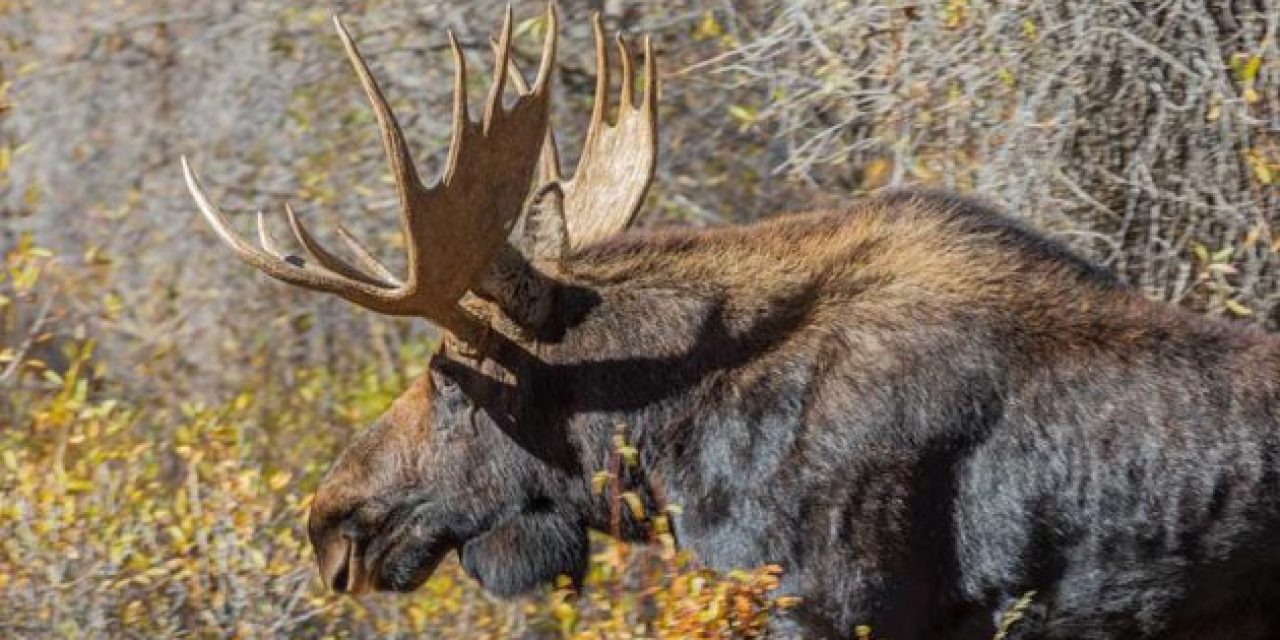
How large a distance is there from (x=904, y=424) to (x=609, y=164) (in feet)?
4.59

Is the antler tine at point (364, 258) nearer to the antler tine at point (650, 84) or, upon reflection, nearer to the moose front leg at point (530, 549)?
A: the moose front leg at point (530, 549)

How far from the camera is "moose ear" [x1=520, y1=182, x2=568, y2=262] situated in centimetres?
621

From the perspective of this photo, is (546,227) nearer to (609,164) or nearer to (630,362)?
(630,362)

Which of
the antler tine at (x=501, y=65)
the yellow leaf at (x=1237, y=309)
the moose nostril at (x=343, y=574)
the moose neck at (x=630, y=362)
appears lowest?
the yellow leaf at (x=1237, y=309)

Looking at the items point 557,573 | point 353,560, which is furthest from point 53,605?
point 557,573

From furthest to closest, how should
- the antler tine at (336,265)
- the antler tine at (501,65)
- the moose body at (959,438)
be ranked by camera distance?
the antler tine at (336,265) → the moose body at (959,438) → the antler tine at (501,65)

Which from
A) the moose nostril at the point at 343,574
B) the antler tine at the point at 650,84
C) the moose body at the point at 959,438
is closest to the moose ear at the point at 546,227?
the moose body at the point at 959,438

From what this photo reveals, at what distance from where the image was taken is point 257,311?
9922 millimetres

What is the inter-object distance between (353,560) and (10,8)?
16.1 ft

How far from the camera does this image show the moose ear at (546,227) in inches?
245

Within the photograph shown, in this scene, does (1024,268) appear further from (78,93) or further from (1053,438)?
(78,93)

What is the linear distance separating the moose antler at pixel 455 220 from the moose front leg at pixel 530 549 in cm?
59

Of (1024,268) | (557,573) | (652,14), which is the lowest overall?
(557,573)

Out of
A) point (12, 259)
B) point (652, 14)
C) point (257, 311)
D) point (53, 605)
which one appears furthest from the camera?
point (257, 311)
